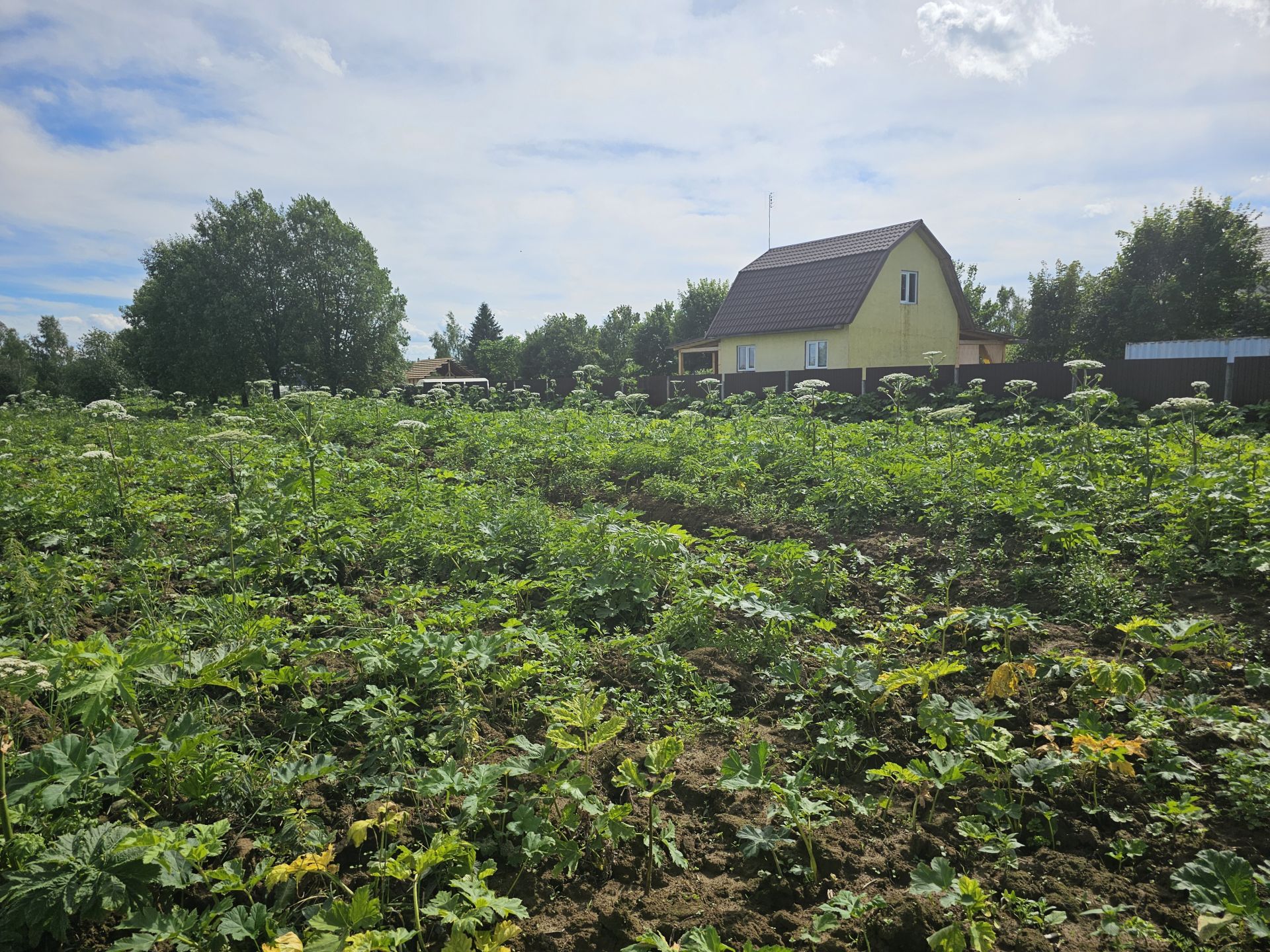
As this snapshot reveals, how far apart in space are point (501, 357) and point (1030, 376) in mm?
38897

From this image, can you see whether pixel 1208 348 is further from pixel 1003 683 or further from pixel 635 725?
pixel 635 725

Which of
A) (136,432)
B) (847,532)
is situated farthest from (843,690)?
(136,432)

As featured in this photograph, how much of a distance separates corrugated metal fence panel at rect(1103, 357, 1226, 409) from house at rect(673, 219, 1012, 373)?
1027 cm

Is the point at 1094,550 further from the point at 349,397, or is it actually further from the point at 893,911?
the point at 349,397

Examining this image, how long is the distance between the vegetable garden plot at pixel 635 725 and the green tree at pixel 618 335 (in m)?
43.4

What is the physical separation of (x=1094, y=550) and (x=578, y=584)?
10.5ft

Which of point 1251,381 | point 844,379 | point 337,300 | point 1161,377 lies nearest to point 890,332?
point 844,379

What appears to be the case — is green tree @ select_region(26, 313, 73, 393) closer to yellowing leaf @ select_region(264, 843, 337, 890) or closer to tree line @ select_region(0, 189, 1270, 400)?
tree line @ select_region(0, 189, 1270, 400)

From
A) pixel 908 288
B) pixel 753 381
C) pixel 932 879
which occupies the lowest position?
pixel 932 879

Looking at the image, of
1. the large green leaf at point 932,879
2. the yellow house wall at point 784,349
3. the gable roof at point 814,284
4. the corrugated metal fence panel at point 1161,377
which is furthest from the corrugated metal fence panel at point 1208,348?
the large green leaf at point 932,879

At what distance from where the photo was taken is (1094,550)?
13.8 feet

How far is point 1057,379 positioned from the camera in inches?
532

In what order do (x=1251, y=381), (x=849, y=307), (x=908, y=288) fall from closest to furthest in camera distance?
(x=1251, y=381)
(x=849, y=307)
(x=908, y=288)

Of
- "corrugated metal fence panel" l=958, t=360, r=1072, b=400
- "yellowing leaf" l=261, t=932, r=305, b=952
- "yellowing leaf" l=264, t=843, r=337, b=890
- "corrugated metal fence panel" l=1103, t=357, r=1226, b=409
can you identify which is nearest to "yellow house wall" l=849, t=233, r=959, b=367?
"corrugated metal fence panel" l=958, t=360, r=1072, b=400
